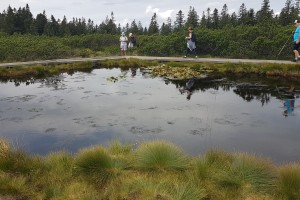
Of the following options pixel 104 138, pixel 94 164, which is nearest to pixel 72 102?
pixel 104 138

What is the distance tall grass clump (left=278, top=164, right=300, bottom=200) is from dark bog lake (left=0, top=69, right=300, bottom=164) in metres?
Result: 1.87

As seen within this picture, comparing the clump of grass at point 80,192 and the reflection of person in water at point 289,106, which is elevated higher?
the reflection of person in water at point 289,106

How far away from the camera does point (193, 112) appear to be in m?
12.3

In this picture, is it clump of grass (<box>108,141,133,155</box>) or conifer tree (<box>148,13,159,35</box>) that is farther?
conifer tree (<box>148,13,159,35</box>)

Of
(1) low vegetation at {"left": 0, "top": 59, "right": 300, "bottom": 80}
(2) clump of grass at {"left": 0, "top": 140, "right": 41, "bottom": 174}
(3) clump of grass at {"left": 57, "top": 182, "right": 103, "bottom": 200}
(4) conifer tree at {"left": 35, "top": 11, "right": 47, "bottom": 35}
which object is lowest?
(3) clump of grass at {"left": 57, "top": 182, "right": 103, "bottom": 200}

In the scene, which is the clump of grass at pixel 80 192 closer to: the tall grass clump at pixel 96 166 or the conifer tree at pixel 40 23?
the tall grass clump at pixel 96 166

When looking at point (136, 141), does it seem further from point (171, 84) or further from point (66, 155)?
point (171, 84)

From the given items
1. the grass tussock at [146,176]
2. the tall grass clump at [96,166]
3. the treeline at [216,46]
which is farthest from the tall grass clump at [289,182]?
the treeline at [216,46]

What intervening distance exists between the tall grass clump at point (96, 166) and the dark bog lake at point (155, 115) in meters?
2.03

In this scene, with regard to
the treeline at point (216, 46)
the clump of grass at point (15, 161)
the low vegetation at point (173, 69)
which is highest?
the treeline at point (216, 46)

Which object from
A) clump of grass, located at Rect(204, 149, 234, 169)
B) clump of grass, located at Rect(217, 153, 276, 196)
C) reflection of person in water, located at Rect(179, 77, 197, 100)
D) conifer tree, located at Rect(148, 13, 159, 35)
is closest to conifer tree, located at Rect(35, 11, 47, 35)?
conifer tree, located at Rect(148, 13, 159, 35)

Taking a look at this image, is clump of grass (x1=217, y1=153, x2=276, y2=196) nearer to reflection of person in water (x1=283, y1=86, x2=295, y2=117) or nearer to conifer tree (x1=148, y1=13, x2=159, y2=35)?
reflection of person in water (x1=283, y1=86, x2=295, y2=117)

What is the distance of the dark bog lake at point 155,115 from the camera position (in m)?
9.40

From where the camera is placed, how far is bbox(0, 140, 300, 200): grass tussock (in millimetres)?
6078
